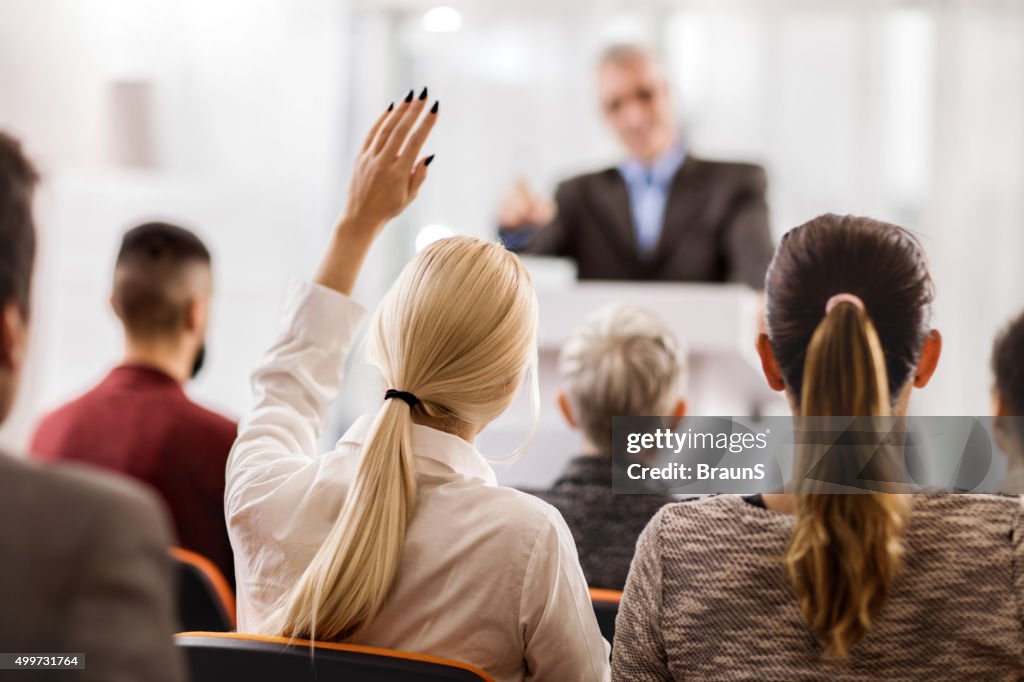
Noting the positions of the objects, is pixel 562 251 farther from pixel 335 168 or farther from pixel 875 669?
pixel 875 669

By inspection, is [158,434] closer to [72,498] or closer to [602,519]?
[602,519]

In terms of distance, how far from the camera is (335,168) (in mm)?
4633

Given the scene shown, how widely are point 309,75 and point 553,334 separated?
8.65 ft

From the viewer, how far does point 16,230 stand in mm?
673

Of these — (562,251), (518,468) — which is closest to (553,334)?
(518,468)

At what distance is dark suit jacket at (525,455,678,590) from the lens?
143 cm

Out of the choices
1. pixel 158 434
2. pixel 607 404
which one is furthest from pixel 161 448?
pixel 607 404

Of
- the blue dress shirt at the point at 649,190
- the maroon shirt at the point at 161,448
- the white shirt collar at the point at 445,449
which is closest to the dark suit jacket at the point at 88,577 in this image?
the white shirt collar at the point at 445,449

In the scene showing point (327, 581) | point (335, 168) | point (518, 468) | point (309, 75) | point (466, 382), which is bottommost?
point (518, 468)

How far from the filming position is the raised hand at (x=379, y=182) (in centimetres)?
115

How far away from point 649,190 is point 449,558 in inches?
101

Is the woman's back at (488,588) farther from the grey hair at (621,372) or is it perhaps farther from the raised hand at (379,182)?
the grey hair at (621,372)

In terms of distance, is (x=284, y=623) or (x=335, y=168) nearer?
(x=284, y=623)

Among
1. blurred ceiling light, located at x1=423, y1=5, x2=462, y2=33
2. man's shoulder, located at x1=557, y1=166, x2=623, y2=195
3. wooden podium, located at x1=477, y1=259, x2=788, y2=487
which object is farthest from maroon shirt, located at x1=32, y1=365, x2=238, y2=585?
blurred ceiling light, located at x1=423, y1=5, x2=462, y2=33
